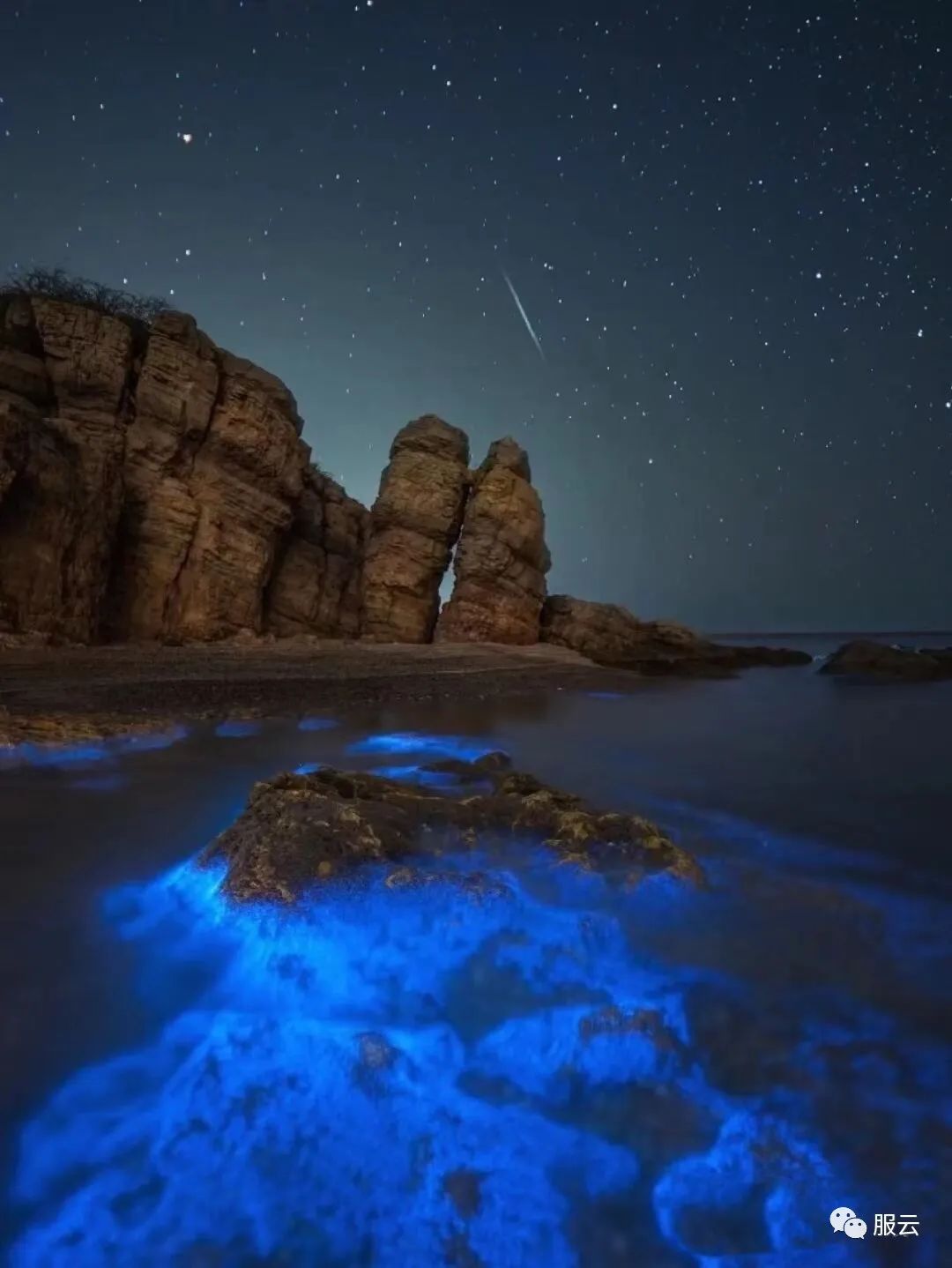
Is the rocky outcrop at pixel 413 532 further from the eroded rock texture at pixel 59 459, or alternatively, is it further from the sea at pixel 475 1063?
the sea at pixel 475 1063

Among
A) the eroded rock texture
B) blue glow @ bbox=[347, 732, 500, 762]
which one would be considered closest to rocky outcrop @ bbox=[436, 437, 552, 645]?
the eroded rock texture

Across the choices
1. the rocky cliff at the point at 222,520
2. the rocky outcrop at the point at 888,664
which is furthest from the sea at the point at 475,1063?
the rocky outcrop at the point at 888,664

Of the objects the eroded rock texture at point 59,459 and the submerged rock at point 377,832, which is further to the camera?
the eroded rock texture at point 59,459

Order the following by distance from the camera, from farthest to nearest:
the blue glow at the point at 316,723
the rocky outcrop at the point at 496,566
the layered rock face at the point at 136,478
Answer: the rocky outcrop at the point at 496,566 → the layered rock face at the point at 136,478 → the blue glow at the point at 316,723

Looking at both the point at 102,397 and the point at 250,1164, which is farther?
the point at 102,397

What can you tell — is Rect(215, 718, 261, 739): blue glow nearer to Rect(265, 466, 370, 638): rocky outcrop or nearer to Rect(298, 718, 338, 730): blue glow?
Rect(298, 718, 338, 730): blue glow

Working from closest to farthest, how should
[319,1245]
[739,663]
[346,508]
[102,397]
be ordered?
[319,1245] → [102,397] → [346,508] → [739,663]

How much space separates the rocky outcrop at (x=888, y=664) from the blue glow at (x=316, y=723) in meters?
21.3

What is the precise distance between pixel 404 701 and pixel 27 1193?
1182 cm

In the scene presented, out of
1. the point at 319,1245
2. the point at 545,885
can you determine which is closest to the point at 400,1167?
the point at 319,1245

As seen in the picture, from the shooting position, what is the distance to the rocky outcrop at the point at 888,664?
23.7 metres

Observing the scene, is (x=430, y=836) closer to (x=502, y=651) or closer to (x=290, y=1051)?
(x=290, y=1051)

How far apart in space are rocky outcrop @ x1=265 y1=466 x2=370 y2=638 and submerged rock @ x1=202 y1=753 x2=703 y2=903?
18.5 meters

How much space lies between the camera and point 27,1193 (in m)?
2.00
